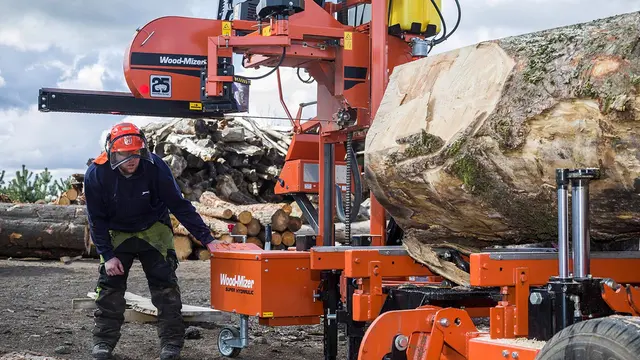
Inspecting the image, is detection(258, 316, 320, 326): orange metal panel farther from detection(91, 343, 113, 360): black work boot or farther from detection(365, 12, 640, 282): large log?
detection(365, 12, 640, 282): large log

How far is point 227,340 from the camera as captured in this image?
6617mm

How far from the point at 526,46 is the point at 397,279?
104 inches

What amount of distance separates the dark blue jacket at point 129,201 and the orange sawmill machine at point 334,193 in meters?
0.49

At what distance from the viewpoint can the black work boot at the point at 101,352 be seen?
20.7ft

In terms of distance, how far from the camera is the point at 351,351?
5559 millimetres

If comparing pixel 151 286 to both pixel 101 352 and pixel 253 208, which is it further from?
pixel 253 208

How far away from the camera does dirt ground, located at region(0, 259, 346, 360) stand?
6734 mm

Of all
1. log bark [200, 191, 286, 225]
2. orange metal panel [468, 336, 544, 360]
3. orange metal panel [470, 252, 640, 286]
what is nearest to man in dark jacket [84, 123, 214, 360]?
orange metal panel [468, 336, 544, 360]

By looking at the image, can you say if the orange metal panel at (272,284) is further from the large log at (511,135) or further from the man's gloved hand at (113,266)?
the large log at (511,135)

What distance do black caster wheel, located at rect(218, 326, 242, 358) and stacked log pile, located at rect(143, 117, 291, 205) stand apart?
28.6 ft

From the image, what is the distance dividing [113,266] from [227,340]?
1.06m

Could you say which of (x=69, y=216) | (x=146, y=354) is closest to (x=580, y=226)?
(x=146, y=354)

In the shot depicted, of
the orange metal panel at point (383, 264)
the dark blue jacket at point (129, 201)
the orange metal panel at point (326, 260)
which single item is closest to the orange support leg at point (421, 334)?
the orange metal panel at point (383, 264)

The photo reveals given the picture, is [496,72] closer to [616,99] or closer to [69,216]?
[616,99]
